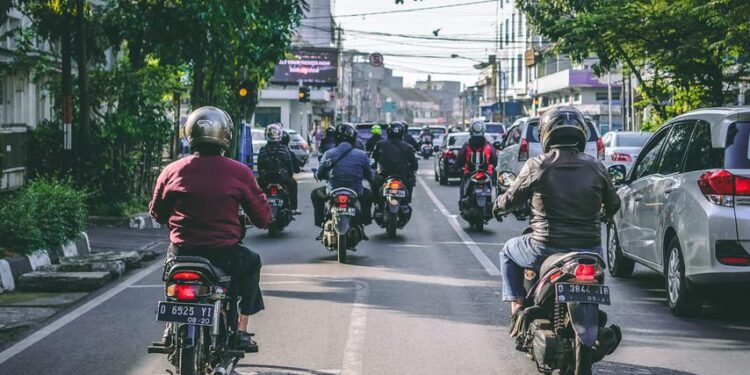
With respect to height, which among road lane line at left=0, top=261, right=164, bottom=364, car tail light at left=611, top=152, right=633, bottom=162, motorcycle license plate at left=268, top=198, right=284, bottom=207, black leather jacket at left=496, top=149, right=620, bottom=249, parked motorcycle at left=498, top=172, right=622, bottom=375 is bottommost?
road lane line at left=0, top=261, right=164, bottom=364

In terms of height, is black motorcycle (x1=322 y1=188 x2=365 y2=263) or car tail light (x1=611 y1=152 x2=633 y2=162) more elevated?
car tail light (x1=611 y1=152 x2=633 y2=162)

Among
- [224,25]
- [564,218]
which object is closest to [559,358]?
[564,218]

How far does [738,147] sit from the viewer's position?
8.99 m

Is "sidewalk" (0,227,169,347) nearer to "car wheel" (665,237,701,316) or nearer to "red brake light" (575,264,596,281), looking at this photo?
"red brake light" (575,264,596,281)

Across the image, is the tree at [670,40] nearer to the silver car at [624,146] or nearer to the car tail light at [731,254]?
the silver car at [624,146]

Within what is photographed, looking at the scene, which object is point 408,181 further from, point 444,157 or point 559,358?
point 444,157

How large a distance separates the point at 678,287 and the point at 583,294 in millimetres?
3703

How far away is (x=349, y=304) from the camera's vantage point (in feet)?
33.7

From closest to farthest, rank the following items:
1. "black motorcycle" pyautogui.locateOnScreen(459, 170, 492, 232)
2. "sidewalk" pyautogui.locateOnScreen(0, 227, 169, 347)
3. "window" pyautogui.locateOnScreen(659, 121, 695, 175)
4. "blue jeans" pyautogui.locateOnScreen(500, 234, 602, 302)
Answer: "blue jeans" pyautogui.locateOnScreen(500, 234, 602, 302) < "sidewalk" pyautogui.locateOnScreen(0, 227, 169, 347) < "window" pyautogui.locateOnScreen(659, 121, 695, 175) < "black motorcycle" pyautogui.locateOnScreen(459, 170, 492, 232)

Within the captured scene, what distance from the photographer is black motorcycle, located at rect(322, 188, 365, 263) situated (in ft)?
44.6

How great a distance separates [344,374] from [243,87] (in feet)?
67.4

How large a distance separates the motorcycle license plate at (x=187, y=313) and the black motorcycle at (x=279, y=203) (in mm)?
10588

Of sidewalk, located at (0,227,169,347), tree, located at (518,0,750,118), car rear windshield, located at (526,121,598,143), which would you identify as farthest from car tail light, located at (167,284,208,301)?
car rear windshield, located at (526,121,598,143)

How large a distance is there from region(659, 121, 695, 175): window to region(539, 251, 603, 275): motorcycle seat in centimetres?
367
